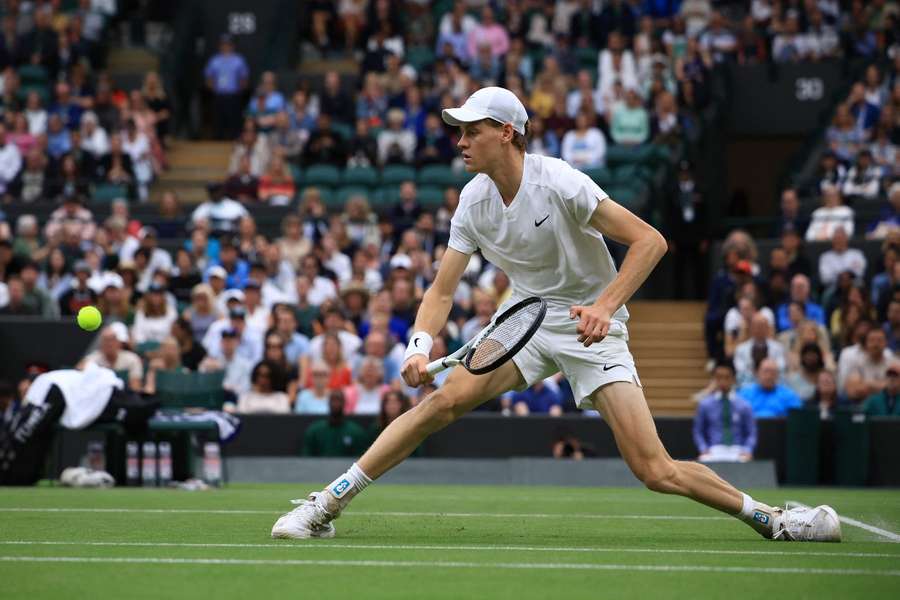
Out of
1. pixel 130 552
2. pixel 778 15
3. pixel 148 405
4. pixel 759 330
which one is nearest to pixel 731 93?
pixel 778 15

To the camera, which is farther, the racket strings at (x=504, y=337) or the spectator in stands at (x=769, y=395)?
the spectator in stands at (x=769, y=395)

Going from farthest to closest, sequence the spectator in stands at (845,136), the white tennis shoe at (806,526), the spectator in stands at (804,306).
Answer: the spectator in stands at (845,136) < the spectator in stands at (804,306) < the white tennis shoe at (806,526)

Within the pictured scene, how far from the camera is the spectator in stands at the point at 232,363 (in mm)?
17172

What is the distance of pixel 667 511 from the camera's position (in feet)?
34.2

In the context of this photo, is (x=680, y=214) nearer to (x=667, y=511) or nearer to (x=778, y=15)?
(x=778, y=15)

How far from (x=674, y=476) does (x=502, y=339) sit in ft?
3.45

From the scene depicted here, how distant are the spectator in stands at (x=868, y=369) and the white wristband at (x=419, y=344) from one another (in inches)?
385

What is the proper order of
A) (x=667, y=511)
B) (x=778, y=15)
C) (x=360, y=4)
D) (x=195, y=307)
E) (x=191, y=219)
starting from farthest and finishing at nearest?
(x=360, y=4) → (x=778, y=15) → (x=191, y=219) → (x=195, y=307) → (x=667, y=511)

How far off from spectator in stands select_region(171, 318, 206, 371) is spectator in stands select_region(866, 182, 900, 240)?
7833 millimetres

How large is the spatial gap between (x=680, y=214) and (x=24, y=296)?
28.9 feet

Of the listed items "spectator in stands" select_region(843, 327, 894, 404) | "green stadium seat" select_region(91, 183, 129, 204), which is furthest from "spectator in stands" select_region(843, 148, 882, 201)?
"green stadium seat" select_region(91, 183, 129, 204)

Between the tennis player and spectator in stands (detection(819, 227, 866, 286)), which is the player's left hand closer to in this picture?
the tennis player

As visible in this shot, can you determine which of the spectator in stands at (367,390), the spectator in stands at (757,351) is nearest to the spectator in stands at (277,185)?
the spectator in stands at (367,390)

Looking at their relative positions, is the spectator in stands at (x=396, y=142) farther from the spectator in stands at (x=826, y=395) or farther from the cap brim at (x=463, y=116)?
the cap brim at (x=463, y=116)
